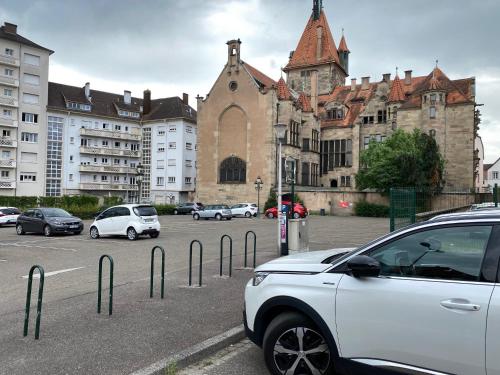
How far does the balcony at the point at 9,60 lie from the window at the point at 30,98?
4.40m

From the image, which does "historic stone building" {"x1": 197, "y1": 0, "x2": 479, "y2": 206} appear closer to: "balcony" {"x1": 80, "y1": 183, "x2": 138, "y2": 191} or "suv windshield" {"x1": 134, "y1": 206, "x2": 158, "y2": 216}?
"balcony" {"x1": 80, "y1": 183, "x2": 138, "y2": 191}

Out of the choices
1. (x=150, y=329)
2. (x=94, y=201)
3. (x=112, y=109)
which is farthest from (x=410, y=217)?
(x=112, y=109)

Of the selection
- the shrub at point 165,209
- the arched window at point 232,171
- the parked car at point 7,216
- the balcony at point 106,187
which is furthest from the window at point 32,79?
the parked car at point 7,216

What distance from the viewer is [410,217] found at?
12039 millimetres

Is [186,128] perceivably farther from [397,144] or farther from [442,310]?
[442,310]

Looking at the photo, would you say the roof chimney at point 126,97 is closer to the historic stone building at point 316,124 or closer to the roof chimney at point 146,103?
the roof chimney at point 146,103

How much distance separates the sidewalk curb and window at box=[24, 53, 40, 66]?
220 feet

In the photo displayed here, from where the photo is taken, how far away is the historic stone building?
51688 mm

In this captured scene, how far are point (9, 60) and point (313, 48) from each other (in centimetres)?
4449

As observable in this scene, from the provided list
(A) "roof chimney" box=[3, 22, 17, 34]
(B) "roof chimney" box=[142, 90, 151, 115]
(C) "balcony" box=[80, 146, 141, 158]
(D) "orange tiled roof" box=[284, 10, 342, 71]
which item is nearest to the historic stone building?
(D) "orange tiled roof" box=[284, 10, 342, 71]

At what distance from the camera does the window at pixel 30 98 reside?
62.5 metres

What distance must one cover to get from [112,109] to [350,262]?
76.9m

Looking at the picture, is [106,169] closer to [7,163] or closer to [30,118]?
[30,118]

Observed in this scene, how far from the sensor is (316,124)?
60.9 metres
